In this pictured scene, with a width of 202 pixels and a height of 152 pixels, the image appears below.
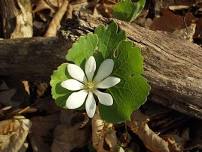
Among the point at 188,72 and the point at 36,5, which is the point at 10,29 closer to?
the point at 36,5

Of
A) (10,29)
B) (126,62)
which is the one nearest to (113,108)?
(126,62)

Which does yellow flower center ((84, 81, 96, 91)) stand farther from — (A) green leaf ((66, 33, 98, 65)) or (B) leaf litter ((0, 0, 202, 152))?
(B) leaf litter ((0, 0, 202, 152))

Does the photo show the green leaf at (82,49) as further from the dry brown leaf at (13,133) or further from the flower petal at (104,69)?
the dry brown leaf at (13,133)

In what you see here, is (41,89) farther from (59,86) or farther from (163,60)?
(163,60)

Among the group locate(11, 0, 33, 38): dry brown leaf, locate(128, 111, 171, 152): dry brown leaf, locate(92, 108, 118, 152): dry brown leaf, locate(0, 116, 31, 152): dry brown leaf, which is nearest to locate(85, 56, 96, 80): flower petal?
locate(92, 108, 118, 152): dry brown leaf

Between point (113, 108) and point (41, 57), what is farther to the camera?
point (41, 57)
